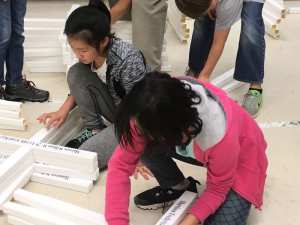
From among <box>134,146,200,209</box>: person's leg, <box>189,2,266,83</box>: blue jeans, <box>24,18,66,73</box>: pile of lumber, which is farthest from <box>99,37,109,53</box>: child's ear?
<box>24,18,66,73</box>: pile of lumber

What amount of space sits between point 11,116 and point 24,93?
0.79ft

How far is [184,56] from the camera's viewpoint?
2471mm

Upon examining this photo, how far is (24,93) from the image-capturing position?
6.65 feet

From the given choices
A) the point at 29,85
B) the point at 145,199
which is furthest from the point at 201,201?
the point at 29,85

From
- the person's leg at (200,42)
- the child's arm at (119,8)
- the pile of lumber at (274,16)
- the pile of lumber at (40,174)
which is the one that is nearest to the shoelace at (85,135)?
the pile of lumber at (40,174)

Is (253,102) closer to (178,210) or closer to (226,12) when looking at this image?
(226,12)

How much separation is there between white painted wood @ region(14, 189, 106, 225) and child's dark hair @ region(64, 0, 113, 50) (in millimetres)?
507

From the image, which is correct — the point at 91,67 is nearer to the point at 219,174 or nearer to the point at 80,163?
the point at 80,163

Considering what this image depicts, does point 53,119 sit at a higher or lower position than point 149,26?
lower

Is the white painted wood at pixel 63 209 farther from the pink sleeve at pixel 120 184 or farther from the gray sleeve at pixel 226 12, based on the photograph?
the gray sleeve at pixel 226 12

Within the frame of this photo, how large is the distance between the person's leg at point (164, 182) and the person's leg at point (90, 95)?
1.12 feet

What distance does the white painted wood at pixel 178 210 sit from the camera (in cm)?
125

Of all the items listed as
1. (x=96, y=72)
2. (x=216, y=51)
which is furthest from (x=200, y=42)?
(x=96, y=72)

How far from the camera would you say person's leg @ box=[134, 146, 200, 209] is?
54.2 inches
